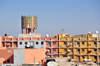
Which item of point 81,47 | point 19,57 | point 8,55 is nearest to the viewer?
point 19,57

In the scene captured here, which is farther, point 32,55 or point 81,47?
point 81,47

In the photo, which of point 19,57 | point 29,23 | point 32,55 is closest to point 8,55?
point 19,57

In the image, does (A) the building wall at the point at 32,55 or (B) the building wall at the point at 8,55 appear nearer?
(A) the building wall at the point at 32,55

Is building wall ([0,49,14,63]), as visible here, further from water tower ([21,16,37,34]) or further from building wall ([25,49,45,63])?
water tower ([21,16,37,34])

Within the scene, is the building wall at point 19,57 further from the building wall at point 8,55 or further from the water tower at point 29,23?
the water tower at point 29,23

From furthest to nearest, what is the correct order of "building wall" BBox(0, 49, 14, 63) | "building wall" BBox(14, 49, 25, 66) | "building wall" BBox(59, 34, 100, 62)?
"building wall" BBox(59, 34, 100, 62)
"building wall" BBox(0, 49, 14, 63)
"building wall" BBox(14, 49, 25, 66)

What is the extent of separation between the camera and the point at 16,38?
276ft

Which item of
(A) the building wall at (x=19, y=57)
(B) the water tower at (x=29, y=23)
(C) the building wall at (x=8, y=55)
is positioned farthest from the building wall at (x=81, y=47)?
(A) the building wall at (x=19, y=57)

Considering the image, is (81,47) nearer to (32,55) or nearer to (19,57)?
(32,55)

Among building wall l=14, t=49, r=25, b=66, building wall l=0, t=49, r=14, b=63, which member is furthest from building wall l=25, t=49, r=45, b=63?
building wall l=0, t=49, r=14, b=63

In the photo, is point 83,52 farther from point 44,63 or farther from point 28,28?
point 44,63

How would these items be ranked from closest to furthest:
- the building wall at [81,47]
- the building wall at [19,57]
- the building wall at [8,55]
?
the building wall at [19,57]
the building wall at [8,55]
the building wall at [81,47]

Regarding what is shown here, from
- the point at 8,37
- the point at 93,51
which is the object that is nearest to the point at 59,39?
the point at 93,51

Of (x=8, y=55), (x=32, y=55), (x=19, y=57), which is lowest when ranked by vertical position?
(x=19, y=57)
